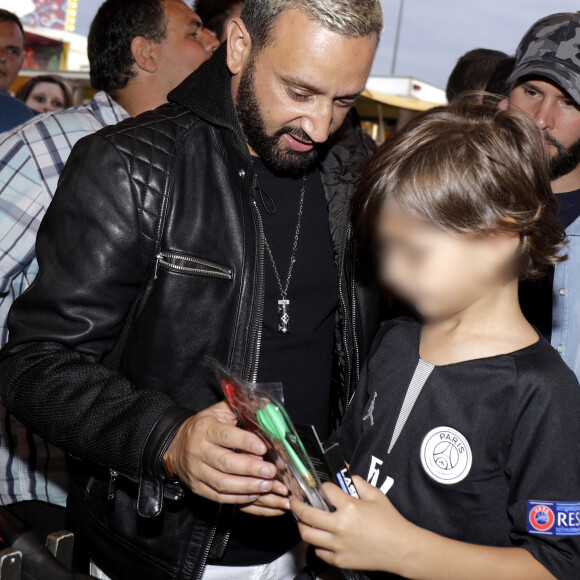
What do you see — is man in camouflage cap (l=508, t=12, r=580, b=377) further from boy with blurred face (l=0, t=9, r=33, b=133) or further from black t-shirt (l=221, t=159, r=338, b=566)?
boy with blurred face (l=0, t=9, r=33, b=133)

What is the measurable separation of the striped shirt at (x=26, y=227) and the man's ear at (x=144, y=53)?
65 centimetres

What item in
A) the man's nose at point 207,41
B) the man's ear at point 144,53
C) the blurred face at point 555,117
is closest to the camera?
the blurred face at point 555,117

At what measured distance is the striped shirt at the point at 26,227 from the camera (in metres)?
2.46

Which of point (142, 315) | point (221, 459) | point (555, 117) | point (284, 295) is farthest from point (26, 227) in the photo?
point (555, 117)

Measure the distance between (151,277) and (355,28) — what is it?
848 mm

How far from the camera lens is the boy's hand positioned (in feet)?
4.11

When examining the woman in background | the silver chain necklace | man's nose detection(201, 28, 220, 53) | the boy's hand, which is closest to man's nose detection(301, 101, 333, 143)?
the silver chain necklace

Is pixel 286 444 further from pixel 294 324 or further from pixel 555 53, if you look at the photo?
pixel 555 53

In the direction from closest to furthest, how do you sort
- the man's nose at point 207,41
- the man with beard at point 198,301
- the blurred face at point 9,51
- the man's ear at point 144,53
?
the man with beard at point 198,301
the man's ear at point 144,53
the man's nose at point 207,41
the blurred face at point 9,51

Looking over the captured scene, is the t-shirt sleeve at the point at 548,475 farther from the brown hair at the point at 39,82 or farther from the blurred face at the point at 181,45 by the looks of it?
the brown hair at the point at 39,82

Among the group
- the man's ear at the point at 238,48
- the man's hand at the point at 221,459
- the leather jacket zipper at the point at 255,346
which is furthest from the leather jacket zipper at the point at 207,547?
the man's ear at the point at 238,48

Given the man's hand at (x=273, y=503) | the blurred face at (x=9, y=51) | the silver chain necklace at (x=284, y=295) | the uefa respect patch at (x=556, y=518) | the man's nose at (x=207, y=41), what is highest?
the man's nose at (x=207, y=41)

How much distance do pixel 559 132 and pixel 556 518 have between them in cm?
181

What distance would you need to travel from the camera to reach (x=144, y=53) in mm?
3418
